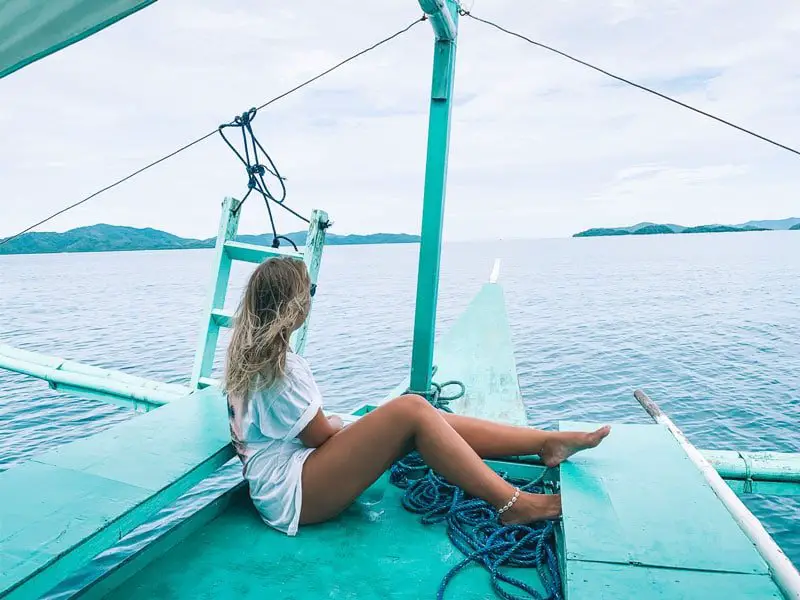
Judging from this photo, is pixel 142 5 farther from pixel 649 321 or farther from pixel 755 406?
pixel 649 321

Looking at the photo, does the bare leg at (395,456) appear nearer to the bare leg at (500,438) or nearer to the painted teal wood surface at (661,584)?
the bare leg at (500,438)

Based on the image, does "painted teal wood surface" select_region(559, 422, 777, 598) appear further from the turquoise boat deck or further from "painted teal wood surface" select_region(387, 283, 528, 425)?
"painted teal wood surface" select_region(387, 283, 528, 425)

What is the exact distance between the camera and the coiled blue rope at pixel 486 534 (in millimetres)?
2223

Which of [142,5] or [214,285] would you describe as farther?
[214,285]

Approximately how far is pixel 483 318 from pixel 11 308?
21.9 m

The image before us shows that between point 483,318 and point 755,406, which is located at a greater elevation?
point 483,318

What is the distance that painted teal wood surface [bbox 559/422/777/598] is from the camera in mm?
1824

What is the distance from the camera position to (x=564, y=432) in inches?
103

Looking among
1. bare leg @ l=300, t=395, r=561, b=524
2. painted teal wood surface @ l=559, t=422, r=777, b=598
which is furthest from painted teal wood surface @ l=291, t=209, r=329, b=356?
painted teal wood surface @ l=559, t=422, r=777, b=598

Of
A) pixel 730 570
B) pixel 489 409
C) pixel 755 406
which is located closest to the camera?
pixel 730 570

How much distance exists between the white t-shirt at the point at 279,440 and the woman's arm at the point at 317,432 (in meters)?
0.03

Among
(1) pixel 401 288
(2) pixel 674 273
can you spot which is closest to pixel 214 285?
(1) pixel 401 288

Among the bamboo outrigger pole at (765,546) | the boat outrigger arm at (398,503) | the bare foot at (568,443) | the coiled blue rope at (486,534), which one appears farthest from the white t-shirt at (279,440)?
the bamboo outrigger pole at (765,546)

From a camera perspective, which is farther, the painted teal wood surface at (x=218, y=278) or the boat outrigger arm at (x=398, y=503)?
the painted teal wood surface at (x=218, y=278)
